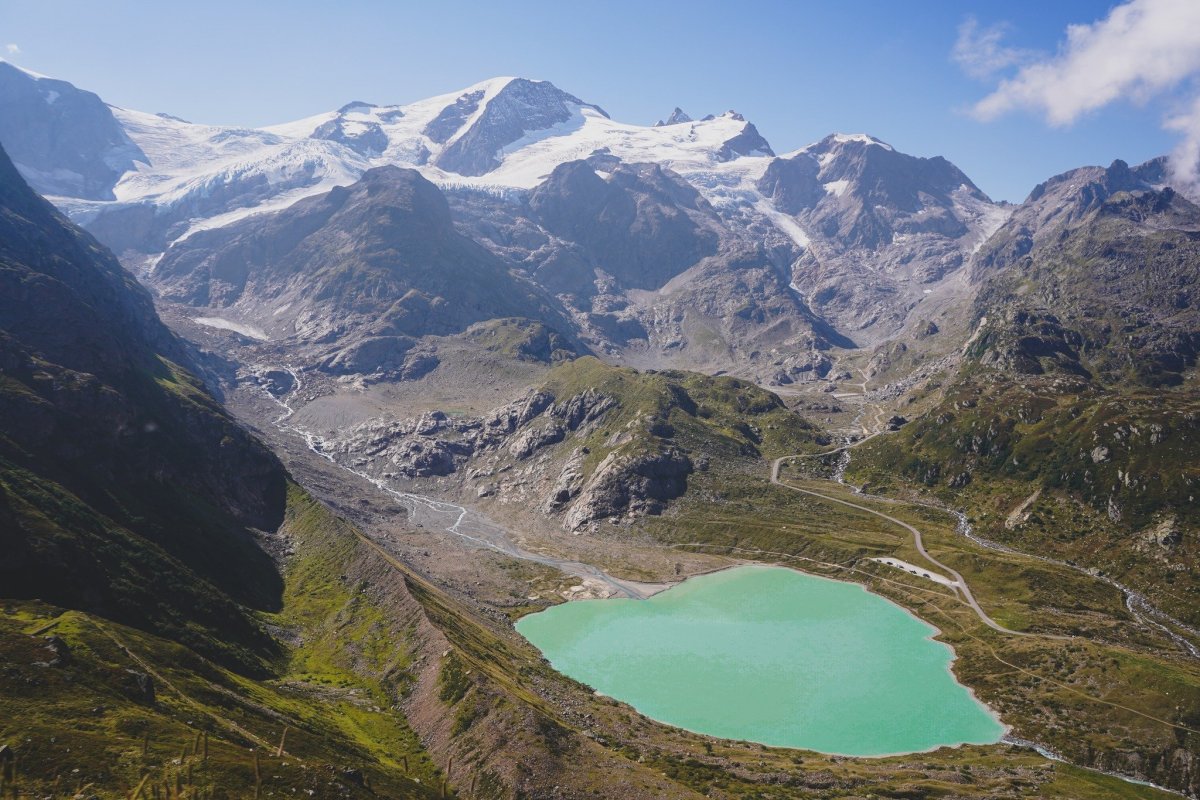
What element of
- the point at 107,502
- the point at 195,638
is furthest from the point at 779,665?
the point at 107,502

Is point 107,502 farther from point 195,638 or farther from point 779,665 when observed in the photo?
point 779,665

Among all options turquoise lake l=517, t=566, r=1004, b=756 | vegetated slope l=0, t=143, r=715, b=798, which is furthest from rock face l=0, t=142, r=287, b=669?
turquoise lake l=517, t=566, r=1004, b=756

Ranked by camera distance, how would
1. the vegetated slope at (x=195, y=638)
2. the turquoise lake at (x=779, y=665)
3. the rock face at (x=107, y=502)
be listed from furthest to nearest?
the turquoise lake at (x=779, y=665) → the rock face at (x=107, y=502) → the vegetated slope at (x=195, y=638)

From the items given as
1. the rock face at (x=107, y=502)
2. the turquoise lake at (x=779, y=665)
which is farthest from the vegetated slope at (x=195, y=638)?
the turquoise lake at (x=779, y=665)

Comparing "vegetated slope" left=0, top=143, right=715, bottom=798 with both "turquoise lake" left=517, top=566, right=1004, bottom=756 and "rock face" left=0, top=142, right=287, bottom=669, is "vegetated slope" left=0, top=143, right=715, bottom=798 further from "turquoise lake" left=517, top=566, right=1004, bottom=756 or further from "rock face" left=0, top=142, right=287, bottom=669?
"turquoise lake" left=517, top=566, right=1004, bottom=756

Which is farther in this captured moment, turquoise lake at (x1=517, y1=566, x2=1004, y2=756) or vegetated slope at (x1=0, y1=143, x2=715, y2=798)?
turquoise lake at (x1=517, y1=566, x2=1004, y2=756)

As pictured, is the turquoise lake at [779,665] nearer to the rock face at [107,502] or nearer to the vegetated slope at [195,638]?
the vegetated slope at [195,638]

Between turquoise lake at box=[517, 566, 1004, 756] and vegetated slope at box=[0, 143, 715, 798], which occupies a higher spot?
turquoise lake at box=[517, 566, 1004, 756]

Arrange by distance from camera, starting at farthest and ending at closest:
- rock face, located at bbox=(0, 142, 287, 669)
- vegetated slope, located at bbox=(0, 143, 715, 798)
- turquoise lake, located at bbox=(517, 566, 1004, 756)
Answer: turquoise lake, located at bbox=(517, 566, 1004, 756)
rock face, located at bbox=(0, 142, 287, 669)
vegetated slope, located at bbox=(0, 143, 715, 798)

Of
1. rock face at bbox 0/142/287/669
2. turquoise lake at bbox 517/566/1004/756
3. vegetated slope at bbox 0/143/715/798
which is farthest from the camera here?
turquoise lake at bbox 517/566/1004/756
